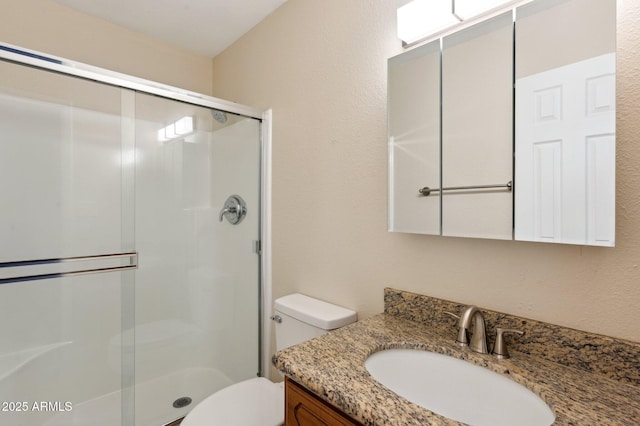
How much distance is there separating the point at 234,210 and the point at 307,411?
52.9 inches

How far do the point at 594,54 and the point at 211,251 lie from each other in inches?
73.1

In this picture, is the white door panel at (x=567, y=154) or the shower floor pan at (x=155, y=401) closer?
the white door panel at (x=567, y=154)

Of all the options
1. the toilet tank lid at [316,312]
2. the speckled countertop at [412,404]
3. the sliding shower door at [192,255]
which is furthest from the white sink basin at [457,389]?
the sliding shower door at [192,255]

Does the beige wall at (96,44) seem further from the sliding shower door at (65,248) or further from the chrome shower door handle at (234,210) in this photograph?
the chrome shower door handle at (234,210)

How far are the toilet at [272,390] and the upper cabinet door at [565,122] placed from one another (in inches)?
31.1

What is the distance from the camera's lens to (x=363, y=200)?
4.33 feet

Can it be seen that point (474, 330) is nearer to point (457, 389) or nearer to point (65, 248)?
point (457, 389)

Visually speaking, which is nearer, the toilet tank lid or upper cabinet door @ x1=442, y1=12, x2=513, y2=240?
upper cabinet door @ x1=442, y1=12, x2=513, y2=240

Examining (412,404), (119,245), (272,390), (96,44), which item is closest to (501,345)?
(412,404)

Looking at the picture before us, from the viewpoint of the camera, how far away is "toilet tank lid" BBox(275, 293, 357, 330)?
1269mm

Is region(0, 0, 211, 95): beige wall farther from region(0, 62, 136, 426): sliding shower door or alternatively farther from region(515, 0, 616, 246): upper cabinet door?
region(515, 0, 616, 246): upper cabinet door

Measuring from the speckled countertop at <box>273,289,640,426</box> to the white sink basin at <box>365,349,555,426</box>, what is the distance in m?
0.02

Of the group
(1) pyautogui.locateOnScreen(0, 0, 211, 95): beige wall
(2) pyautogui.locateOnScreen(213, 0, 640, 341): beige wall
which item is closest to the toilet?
(2) pyautogui.locateOnScreen(213, 0, 640, 341): beige wall

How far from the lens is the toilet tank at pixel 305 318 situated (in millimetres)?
1279
